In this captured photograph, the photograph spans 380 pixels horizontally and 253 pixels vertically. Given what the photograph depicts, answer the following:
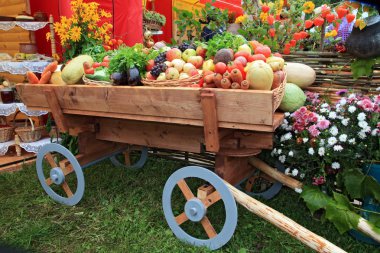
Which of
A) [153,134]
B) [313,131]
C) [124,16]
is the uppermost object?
[124,16]

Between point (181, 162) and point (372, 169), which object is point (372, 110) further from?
point (181, 162)

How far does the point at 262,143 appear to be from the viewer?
2.13 meters

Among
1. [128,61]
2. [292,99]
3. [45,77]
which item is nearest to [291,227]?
[292,99]

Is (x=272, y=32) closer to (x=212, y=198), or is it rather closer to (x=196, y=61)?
(x=196, y=61)

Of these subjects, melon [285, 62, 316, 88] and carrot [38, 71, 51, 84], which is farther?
carrot [38, 71, 51, 84]

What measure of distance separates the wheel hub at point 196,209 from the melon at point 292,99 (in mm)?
952

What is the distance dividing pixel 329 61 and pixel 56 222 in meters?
2.52

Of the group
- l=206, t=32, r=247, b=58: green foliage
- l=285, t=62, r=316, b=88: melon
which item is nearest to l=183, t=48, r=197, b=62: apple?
l=206, t=32, r=247, b=58: green foliage

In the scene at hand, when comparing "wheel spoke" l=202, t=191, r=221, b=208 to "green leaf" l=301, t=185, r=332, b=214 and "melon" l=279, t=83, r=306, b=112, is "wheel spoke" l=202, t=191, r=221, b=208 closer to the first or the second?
"green leaf" l=301, t=185, r=332, b=214

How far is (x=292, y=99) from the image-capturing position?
236cm

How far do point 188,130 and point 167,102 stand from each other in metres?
0.43

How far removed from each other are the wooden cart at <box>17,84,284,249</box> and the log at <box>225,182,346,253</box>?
0.13 metres

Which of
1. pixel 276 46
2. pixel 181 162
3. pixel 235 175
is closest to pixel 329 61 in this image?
pixel 276 46

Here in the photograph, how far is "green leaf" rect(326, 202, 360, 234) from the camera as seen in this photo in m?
1.86
